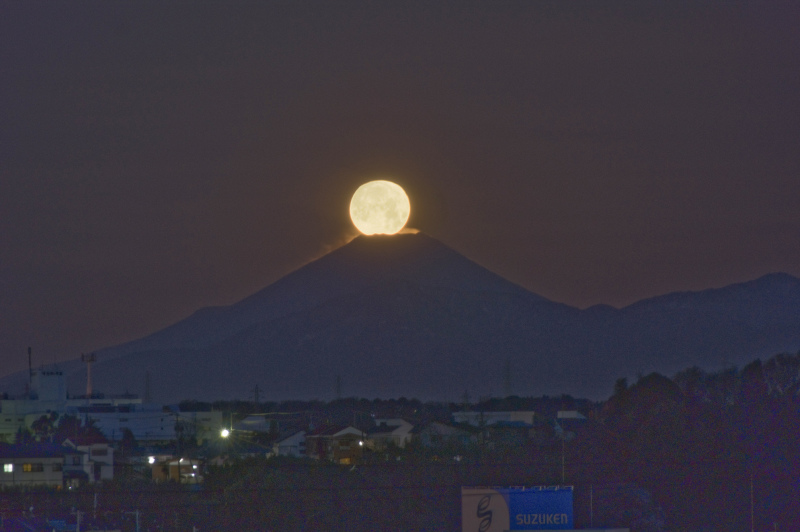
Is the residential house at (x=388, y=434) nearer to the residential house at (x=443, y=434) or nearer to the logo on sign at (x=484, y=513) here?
the residential house at (x=443, y=434)

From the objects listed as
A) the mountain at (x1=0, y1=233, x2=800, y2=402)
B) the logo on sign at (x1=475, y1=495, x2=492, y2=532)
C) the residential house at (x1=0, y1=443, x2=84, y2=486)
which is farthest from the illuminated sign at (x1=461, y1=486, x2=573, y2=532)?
the mountain at (x1=0, y1=233, x2=800, y2=402)

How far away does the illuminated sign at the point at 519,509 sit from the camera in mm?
19484

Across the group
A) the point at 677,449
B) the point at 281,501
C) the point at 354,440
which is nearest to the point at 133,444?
the point at 354,440

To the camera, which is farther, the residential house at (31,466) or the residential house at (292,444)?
the residential house at (292,444)

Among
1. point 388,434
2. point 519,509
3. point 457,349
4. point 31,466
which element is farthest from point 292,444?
point 457,349

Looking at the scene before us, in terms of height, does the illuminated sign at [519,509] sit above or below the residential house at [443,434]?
below

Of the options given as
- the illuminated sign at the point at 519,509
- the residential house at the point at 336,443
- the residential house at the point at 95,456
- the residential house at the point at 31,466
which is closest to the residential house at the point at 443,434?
the residential house at the point at 336,443

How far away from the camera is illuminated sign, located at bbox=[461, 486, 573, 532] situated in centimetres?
1948

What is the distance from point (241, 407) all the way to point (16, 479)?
44.7 meters

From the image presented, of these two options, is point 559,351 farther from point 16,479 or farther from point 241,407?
point 16,479

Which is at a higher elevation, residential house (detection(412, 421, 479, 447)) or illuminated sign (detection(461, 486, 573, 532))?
residential house (detection(412, 421, 479, 447))

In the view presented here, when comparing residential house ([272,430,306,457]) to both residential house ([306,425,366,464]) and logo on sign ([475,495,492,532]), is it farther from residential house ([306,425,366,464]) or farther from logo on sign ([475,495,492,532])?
logo on sign ([475,495,492,532])

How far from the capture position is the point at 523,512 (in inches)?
769

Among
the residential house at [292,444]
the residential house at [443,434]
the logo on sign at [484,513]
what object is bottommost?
the logo on sign at [484,513]
